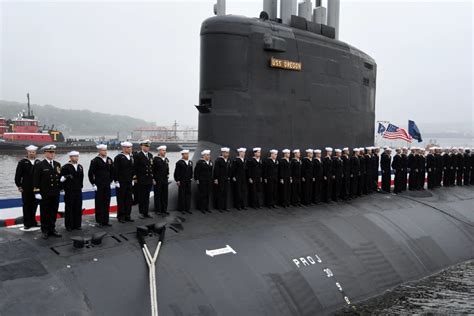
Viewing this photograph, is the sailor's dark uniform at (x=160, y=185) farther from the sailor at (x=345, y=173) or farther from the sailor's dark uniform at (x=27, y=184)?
the sailor at (x=345, y=173)

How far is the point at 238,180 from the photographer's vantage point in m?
10.1

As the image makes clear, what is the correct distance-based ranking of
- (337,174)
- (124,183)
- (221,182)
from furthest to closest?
(337,174) < (221,182) < (124,183)

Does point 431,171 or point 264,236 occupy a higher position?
point 431,171

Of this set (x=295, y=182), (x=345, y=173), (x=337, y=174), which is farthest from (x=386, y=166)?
(x=295, y=182)

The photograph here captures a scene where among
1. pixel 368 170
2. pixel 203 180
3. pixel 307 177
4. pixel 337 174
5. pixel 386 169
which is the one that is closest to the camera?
pixel 203 180

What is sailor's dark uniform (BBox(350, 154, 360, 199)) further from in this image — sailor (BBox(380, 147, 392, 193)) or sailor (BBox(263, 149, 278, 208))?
sailor (BBox(263, 149, 278, 208))

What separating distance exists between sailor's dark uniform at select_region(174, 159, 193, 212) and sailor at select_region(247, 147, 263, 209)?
4.83 feet

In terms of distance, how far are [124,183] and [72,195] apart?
99 centimetres

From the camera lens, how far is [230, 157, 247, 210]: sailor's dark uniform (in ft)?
33.0

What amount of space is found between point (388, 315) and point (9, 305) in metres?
5.83

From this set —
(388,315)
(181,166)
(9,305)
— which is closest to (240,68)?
(181,166)

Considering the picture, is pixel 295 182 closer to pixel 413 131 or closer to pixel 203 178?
pixel 203 178

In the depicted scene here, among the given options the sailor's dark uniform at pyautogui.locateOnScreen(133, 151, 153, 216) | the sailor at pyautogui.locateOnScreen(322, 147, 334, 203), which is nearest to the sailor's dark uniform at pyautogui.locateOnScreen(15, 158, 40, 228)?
the sailor's dark uniform at pyautogui.locateOnScreen(133, 151, 153, 216)

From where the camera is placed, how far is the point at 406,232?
1158 centimetres
